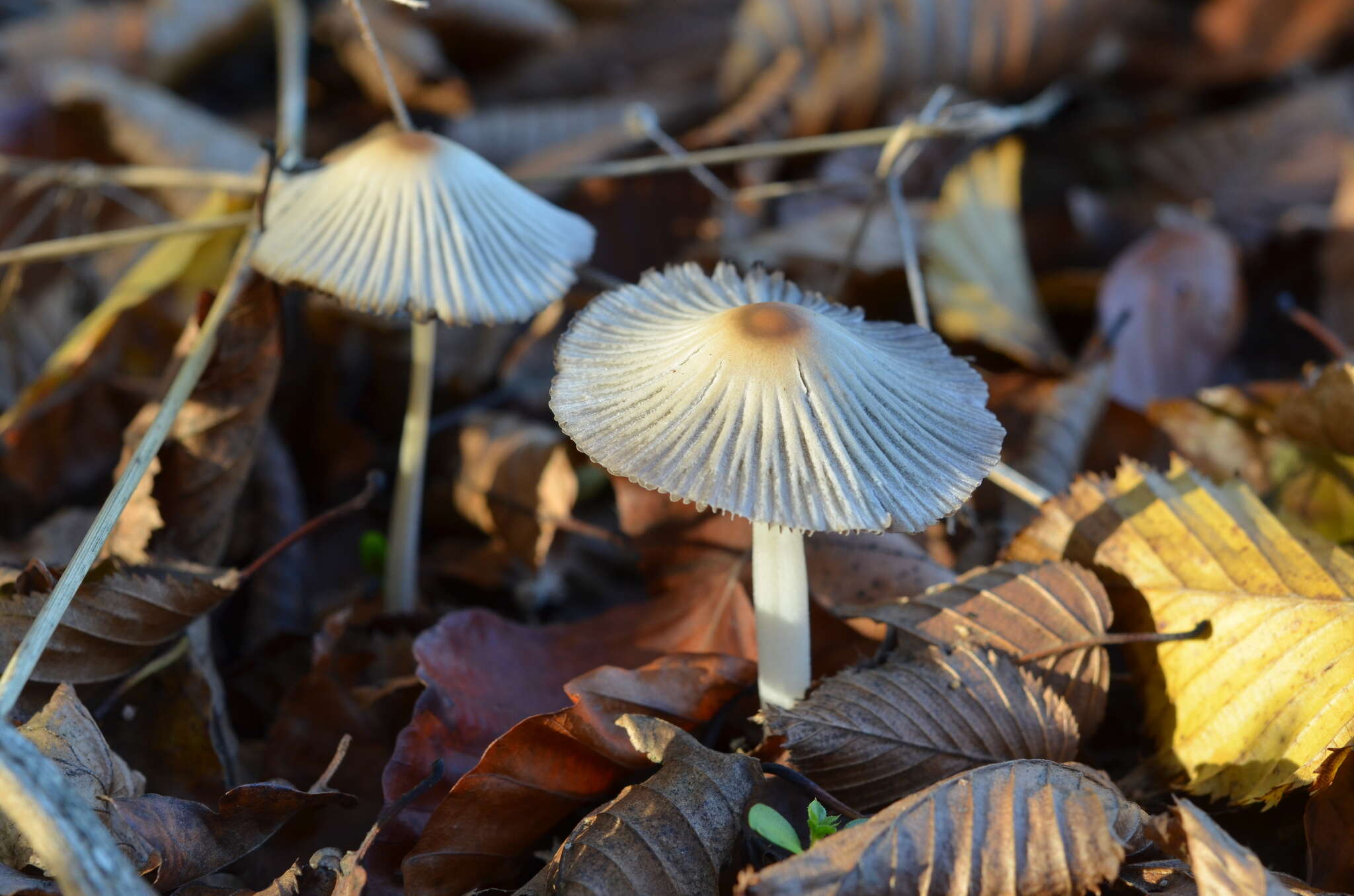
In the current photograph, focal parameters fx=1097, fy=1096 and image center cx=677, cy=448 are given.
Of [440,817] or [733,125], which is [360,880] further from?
[733,125]

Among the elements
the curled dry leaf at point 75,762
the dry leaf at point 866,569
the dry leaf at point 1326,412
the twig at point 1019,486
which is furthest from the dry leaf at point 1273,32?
the curled dry leaf at point 75,762

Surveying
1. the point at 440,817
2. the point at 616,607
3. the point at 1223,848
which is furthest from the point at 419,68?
the point at 1223,848

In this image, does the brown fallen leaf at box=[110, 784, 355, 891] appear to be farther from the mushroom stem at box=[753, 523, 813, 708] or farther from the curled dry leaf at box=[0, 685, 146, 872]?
the mushroom stem at box=[753, 523, 813, 708]

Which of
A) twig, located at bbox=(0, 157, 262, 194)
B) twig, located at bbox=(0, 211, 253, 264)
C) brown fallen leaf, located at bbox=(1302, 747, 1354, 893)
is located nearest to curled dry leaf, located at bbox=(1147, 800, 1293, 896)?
brown fallen leaf, located at bbox=(1302, 747, 1354, 893)

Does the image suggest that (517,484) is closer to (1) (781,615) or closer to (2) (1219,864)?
(1) (781,615)

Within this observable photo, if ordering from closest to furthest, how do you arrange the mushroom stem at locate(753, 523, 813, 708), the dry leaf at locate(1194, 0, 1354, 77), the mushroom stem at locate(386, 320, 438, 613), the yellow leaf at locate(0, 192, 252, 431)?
the mushroom stem at locate(753, 523, 813, 708) → the mushroom stem at locate(386, 320, 438, 613) → the yellow leaf at locate(0, 192, 252, 431) → the dry leaf at locate(1194, 0, 1354, 77)

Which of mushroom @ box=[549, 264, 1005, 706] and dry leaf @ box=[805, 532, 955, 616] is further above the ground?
mushroom @ box=[549, 264, 1005, 706]

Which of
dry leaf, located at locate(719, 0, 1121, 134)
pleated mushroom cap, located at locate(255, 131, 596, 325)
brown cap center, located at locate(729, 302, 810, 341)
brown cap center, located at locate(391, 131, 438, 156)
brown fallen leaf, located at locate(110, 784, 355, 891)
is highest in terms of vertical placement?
dry leaf, located at locate(719, 0, 1121, 134)

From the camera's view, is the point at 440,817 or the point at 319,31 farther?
the point at 319,31
